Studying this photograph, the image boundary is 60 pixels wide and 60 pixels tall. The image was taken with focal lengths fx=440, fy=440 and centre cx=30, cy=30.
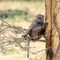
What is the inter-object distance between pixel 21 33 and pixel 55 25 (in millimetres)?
336

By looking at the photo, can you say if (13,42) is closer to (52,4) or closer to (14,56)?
(52,4)

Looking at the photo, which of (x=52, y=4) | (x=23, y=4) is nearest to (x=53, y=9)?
(x=52, y=4)

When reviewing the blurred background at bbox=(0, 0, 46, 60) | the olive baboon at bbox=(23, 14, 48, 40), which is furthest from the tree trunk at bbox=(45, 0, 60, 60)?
the blurred background at bbox=(0, 0, 46, 60)

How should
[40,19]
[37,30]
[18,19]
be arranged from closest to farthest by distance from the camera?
[37,30] → [40,19] → [18,19]

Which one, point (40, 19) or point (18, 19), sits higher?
point (40, 19)

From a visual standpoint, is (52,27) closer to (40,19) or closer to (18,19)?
(40,19)

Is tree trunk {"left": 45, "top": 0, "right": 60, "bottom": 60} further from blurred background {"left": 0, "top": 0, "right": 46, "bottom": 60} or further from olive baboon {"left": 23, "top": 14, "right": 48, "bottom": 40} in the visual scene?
blurred background {"left": 0, "top": 0, "right": 46, "bottom": 60}

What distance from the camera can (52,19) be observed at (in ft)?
12.2

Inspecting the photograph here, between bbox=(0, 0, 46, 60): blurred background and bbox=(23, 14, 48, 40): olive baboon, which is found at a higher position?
bbox=(23, 14, 48, 40): olive baboon

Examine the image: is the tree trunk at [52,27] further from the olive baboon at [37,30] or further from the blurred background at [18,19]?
the blurred background at [18,19]

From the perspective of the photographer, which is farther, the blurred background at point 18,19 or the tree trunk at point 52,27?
the blurred background at point 18,19

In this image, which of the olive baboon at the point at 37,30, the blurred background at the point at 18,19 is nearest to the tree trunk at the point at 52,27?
the olive baboon at the point at 37,30

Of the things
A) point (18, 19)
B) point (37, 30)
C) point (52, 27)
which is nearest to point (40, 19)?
point (37, 30)

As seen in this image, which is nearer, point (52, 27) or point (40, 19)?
point (52, 27)
